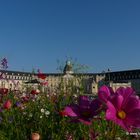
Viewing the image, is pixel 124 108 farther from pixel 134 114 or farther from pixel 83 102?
pixel 83 102

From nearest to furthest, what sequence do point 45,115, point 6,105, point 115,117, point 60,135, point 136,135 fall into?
point 115,117 → point 136,135 → point 60,135 → point 6,105 → point 45,115

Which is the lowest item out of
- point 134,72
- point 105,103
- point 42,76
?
point 105,103

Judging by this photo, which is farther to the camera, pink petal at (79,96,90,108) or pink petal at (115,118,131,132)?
pink petal at (79,96,90,108)

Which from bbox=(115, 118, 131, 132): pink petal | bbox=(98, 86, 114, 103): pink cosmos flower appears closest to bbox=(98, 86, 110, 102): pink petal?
bbox=(98, 86, 114, 103): pink cosmos flower

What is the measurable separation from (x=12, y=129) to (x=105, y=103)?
2411 mm

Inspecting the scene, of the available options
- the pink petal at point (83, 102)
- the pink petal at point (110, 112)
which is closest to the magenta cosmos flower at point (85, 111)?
the pink petal at point (83, 102)

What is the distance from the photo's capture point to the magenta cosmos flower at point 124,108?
61.1 inches

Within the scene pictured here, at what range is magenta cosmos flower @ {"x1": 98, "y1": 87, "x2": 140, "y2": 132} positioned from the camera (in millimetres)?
1552

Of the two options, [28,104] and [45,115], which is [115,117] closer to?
[45,115]

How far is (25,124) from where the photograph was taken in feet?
13.2

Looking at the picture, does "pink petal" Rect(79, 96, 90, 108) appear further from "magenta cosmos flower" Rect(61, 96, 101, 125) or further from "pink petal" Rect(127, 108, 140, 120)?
"pink petal" Rect(127, 108, 140, 120)

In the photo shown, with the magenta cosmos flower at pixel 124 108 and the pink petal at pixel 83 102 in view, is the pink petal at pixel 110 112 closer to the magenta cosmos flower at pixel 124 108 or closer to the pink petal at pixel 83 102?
the magenta cosmos flower at pixel 124 108

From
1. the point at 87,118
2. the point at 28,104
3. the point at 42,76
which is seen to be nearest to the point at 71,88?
the point at 42,76

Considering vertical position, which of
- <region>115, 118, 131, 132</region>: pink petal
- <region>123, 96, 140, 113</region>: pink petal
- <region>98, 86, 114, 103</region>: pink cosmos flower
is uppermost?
<region>98, 86, 114, 103</region>: pink cosmos flower
